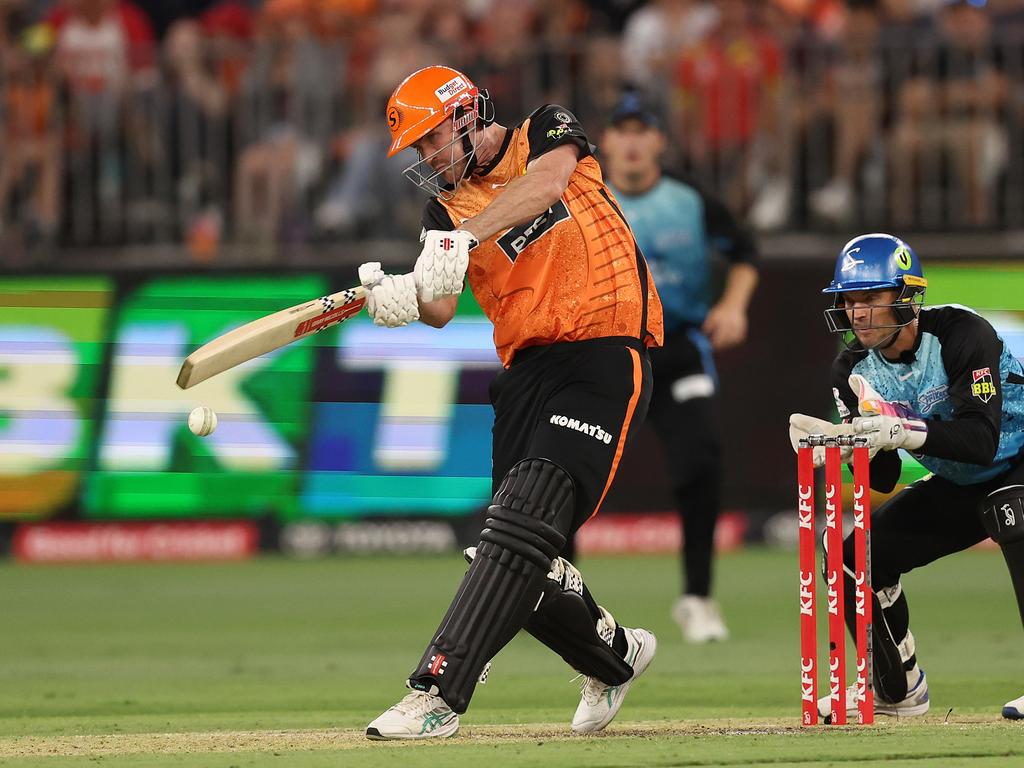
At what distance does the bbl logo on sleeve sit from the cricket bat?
208cm

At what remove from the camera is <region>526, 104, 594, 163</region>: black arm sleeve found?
6.07 metres

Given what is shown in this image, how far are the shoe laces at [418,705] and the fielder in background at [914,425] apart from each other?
144 centimetres

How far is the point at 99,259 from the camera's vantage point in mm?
14008

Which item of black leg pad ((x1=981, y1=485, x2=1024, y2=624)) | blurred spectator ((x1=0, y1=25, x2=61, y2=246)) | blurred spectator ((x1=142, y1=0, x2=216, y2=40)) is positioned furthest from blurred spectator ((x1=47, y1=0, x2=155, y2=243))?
black leg pad ((x1=981, y1=485, x2=1024, y2=624))

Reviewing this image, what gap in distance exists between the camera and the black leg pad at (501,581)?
18.5 feet

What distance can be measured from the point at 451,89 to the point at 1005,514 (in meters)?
2.42

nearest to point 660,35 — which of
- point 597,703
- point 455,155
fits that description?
point 455,155

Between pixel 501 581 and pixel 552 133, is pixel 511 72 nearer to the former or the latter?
pixel 552 133

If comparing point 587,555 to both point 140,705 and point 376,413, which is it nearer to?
point 376,413

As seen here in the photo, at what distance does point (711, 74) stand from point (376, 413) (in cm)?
376

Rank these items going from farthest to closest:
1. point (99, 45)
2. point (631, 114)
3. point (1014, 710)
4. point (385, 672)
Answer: point (99, 45)
point (631, 114)
point (385, 672)
point (1014, 710)

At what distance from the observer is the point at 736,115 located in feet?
45.0

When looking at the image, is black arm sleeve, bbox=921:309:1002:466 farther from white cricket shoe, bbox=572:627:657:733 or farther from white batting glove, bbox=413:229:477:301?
white batting glove, bbox=413:229:477:301

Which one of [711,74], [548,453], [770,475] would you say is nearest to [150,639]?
[548,453]
